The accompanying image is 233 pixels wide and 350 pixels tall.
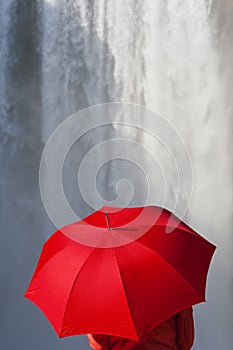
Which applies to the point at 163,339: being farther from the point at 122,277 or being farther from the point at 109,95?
the point at 109,95

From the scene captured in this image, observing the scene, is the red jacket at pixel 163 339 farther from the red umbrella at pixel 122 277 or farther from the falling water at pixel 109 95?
the falling water at pixel 109 95

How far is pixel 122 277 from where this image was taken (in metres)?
1.82

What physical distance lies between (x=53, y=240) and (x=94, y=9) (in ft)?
22.9

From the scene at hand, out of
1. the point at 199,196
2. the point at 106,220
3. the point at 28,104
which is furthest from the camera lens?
the point at 28,104

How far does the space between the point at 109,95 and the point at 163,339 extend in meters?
7.24

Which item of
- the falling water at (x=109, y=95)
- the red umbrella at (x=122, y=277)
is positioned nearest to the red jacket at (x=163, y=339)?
the red umbrella at (x=122, y=277)

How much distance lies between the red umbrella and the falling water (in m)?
5.30

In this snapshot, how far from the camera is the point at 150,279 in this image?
1863 mm

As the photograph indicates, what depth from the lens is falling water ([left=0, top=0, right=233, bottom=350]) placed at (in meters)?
7.48

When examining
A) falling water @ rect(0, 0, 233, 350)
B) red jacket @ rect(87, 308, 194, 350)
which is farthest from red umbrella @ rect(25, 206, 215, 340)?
falling water @ rect(0, 0, 233, 350)

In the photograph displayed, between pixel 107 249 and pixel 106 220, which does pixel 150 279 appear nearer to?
pixel 107 249

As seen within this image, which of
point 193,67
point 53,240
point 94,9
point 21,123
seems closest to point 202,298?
point 53,240

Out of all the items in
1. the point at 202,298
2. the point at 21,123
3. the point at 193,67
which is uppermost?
the point at 193,67

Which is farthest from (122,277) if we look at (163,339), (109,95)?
(109,95)
